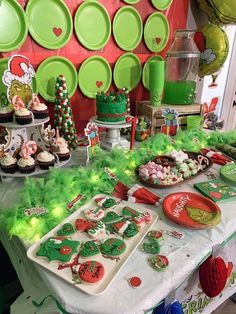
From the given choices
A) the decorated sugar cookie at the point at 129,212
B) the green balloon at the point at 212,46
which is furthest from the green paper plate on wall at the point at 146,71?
the decorated sugar cookie at the point at 129,212

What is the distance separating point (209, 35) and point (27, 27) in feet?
3.00

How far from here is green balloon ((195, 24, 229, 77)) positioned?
1363 mm

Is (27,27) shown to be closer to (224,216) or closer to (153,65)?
(153,65)

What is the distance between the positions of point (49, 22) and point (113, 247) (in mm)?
893

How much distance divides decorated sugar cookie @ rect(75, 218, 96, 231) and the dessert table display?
48mm

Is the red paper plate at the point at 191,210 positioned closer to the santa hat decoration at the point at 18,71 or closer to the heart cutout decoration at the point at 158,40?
the santa hat decoration at the point at 18,71

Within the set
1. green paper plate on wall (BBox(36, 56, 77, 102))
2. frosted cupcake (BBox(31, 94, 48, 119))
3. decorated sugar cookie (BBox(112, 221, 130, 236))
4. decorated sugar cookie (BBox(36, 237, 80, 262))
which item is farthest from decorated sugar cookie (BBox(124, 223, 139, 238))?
green paper plate on wall (BBox(36, 56, 77, 102))

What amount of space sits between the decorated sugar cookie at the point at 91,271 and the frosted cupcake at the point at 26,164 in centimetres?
40

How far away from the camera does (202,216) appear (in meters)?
0.70

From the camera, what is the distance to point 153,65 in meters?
1.25

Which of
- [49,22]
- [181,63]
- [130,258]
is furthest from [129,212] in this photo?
[181,63]

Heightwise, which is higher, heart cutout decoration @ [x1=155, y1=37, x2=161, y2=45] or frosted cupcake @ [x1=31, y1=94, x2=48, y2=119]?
heart cutout decoration @ [x1=155, y1=37, x2=161, y2=45]

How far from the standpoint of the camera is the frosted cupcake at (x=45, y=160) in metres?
0.86

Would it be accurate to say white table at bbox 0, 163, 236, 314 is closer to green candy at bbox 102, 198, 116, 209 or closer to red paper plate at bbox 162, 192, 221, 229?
red paper plate at bbox 162, 192, 221, 229
